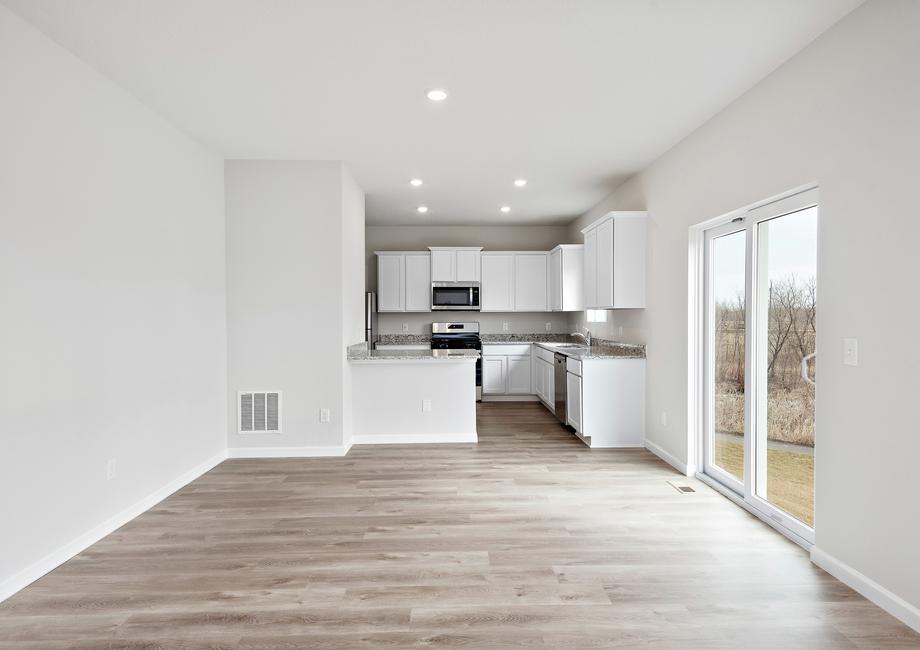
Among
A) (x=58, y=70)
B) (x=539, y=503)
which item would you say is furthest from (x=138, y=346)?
(x=539, y=503)

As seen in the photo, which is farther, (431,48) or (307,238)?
(307,238)

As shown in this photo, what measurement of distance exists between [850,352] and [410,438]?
149 inches

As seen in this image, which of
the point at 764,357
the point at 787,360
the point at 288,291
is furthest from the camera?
the point at 288,291

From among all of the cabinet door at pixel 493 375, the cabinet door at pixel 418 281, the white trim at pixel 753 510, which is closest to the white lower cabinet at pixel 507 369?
the cabinet door at pixel 493 375

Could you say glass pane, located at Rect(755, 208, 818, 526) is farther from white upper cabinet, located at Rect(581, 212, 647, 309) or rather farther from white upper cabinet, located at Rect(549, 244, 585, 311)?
white upper cabinet, located at Rect(549, 244, 585, 311)

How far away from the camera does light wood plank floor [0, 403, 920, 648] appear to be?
2033 mm

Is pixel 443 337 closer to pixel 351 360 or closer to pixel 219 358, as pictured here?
pixel 351 360

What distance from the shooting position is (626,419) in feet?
16.2

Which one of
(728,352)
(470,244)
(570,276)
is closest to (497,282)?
(470,244)

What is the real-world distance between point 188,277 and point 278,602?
2.68m

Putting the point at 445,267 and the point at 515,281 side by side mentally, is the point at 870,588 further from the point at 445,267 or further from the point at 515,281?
the point at 445,267

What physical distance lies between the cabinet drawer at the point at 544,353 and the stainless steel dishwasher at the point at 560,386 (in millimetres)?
330

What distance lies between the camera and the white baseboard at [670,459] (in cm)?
402

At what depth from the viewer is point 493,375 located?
7.52 meters
